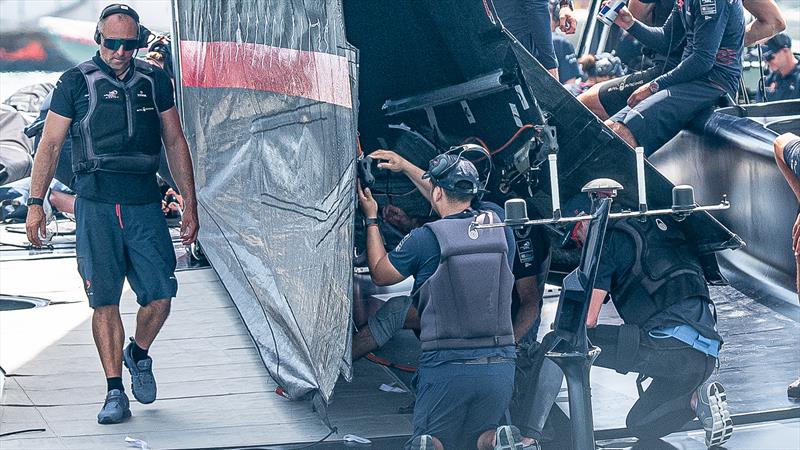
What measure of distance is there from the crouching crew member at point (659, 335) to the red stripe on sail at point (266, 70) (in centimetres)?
166

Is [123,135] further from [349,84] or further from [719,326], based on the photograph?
[719,326]

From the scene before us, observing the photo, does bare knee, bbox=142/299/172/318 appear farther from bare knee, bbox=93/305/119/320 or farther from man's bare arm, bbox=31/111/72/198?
man's bare arm, bbox=31/111/72/198

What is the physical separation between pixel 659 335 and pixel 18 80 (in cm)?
1560

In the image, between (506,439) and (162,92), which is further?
(162,92)

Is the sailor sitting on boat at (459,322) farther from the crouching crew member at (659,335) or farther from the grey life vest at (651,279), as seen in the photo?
the grey life vest at (651,279)

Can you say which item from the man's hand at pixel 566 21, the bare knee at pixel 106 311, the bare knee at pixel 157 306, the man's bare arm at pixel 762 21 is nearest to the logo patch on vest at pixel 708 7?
the man's bare arm at pixel 762 21

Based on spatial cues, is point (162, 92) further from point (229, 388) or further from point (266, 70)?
point (229, 388)

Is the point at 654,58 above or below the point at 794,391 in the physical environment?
above

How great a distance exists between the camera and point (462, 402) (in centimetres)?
555

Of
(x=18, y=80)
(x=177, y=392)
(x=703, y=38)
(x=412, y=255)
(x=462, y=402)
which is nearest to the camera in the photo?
(x=462, y=402)

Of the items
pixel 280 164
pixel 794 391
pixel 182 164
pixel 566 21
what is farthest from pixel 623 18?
pixel 182 164

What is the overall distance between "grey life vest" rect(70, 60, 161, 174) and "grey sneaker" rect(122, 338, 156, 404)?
3.17ft

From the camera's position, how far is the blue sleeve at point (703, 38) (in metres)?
7.96

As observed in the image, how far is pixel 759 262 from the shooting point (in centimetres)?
934
